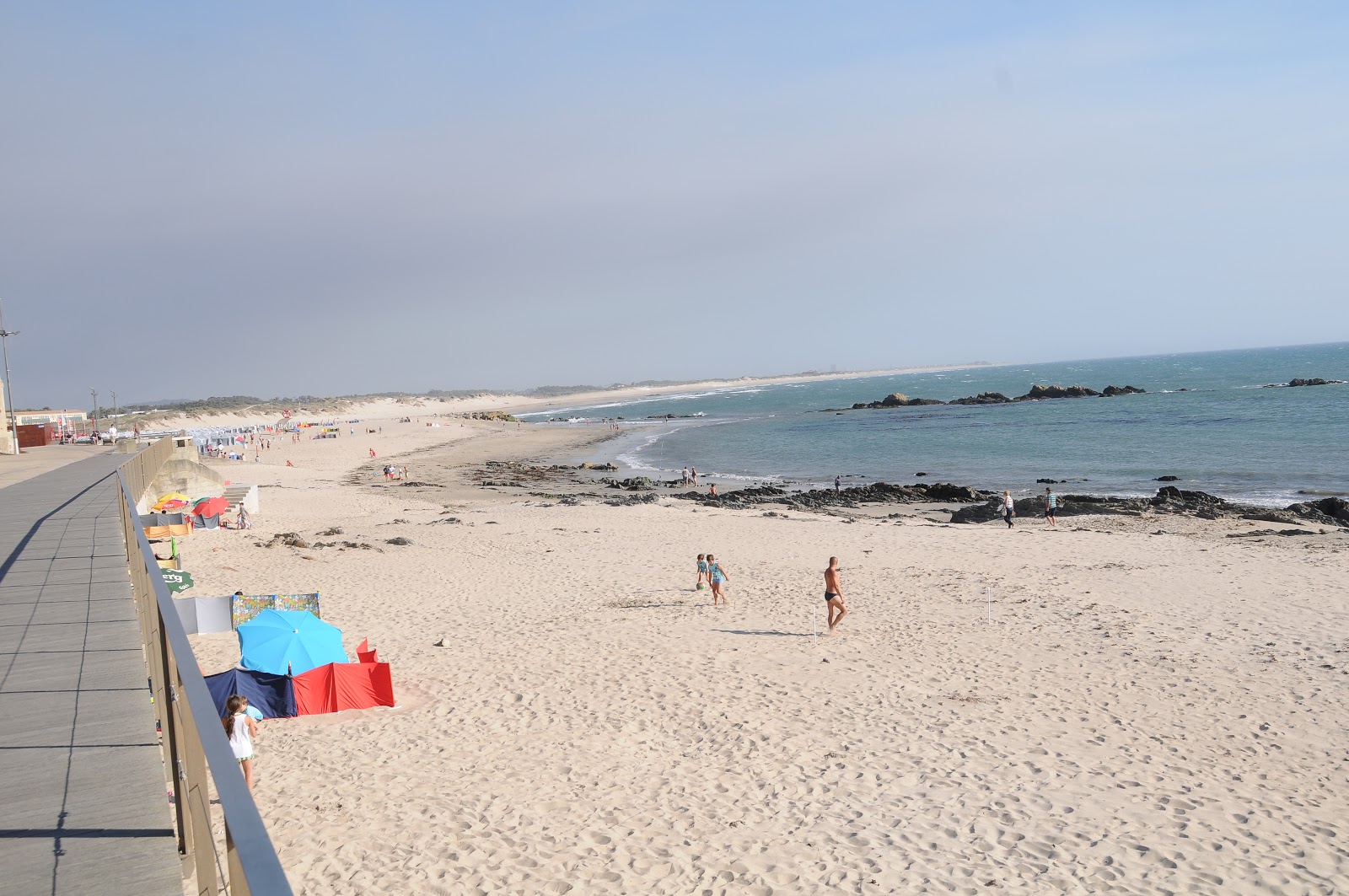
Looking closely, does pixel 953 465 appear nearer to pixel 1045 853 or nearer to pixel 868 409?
pixel 1045 853

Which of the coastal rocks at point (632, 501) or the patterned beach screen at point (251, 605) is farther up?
the patterned beach screen at point (251, 605)

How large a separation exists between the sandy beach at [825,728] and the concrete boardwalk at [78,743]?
2343 mm

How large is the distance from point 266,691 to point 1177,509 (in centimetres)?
2496

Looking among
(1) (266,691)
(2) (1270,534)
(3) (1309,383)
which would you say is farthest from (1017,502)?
(3) (1309,383)

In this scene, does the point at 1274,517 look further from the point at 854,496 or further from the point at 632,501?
the point at 632,501

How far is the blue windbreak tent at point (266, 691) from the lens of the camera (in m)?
9.59

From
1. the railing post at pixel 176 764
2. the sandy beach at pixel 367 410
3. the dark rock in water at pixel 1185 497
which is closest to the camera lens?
the railing post at pixel 176 764

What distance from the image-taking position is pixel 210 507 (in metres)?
22.6

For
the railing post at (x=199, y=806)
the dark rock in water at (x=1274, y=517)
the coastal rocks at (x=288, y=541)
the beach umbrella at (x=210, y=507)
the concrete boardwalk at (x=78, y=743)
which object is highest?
the railing post at (x=199, y=806)

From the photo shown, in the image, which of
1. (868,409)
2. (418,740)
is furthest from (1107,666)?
(868,409)

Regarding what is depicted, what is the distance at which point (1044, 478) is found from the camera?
35750 mm

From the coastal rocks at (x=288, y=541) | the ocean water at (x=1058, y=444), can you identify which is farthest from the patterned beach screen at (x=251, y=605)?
the ocean water at (x=1058, y=444)

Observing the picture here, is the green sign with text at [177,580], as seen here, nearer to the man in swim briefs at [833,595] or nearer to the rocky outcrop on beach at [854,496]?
the man in swim briefs at [833,595]

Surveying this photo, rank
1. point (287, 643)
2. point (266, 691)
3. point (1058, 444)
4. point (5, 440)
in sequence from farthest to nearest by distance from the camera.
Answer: point (1058, 444), point (5, 440), point (287, 643), point (266, 691)
